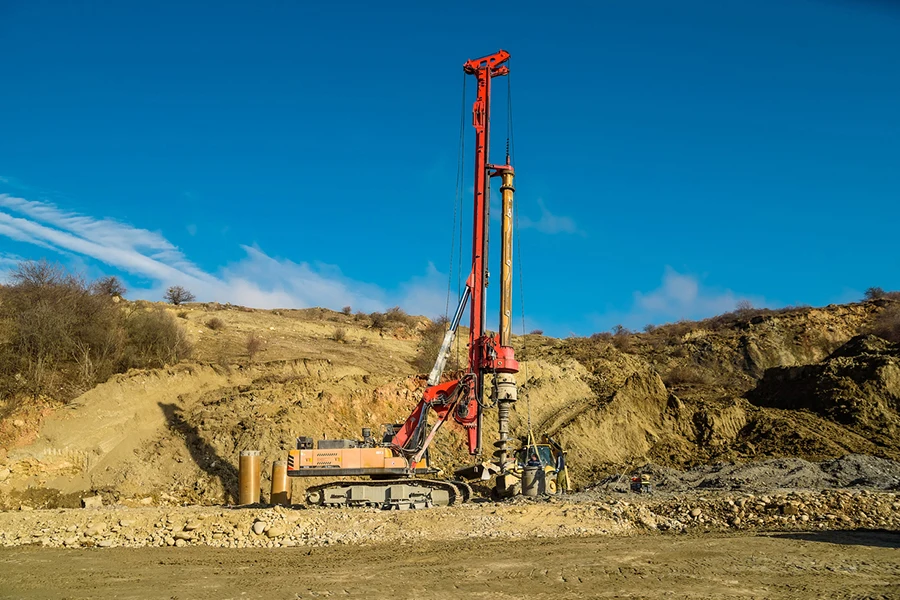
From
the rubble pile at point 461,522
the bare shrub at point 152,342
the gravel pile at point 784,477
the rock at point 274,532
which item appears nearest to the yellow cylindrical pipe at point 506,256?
the rubble pile at point 461,522

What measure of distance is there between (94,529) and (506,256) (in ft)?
36.9

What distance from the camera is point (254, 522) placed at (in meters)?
14.2

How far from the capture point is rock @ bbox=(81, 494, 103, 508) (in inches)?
740

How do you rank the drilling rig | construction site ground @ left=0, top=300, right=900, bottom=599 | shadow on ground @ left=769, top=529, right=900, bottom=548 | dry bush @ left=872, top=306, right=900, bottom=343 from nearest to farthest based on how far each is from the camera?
construction site ground @ left=0, top=300, right=900, bottom=599 → shadow on ground @ left=769, top=529, right=900, bottom=548 → the drilling rig → dry bush @ left=872, top=306, right=900, bottom=343

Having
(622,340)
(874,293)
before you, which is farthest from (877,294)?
(622,340)

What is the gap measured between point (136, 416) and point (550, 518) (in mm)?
15647

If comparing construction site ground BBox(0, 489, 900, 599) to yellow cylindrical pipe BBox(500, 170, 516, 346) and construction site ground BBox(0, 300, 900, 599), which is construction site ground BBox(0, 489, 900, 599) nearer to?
construction site ground BBox(0, 300, 900, 599)

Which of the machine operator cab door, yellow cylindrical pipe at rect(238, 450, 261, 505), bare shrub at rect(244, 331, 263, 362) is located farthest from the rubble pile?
bare shrub at rect(244, 331, 263, 362)

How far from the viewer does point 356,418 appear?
25.5 metres

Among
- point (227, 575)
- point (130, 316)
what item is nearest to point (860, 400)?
point (227, 575)

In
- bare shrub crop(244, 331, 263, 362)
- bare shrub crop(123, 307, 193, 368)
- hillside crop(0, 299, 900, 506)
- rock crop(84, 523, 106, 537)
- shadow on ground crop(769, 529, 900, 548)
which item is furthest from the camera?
bare shrub crop(244, 331, 263, 362)

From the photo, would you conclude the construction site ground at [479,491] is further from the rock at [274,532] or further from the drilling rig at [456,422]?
the drilling rig at [456,422]

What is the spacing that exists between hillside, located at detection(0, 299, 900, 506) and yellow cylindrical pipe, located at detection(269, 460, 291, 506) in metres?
2.64

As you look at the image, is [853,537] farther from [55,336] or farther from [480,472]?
[55,336]
